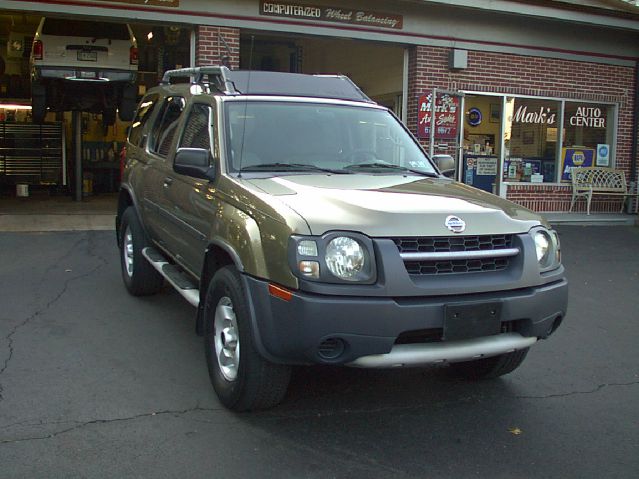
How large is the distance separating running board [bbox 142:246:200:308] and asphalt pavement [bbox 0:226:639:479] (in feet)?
1.60

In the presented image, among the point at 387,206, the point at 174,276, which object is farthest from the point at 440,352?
the point at 174,276

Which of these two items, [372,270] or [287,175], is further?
[287,175]

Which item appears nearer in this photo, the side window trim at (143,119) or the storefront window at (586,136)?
the side window trim at (143,119)

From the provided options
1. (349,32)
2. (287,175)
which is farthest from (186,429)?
(349,32)

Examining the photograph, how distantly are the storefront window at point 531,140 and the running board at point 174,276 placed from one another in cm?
953

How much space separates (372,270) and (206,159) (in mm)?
1527

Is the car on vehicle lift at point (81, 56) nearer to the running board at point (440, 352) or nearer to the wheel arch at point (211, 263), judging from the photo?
the wheel arch at point (211, 263)

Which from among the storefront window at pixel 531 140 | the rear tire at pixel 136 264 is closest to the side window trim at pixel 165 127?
the rear tire at pixel 136 264

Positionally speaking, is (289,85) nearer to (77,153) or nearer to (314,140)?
(314,140)

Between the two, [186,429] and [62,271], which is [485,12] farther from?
[186,429]

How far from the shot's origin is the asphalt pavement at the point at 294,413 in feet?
11.1

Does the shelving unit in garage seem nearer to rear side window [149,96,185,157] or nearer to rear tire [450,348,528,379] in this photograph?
rear side window [149,96,185,157]

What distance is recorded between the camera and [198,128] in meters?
5.02

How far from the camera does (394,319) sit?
11.0 feet
